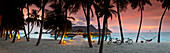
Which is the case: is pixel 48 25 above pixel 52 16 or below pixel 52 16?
below

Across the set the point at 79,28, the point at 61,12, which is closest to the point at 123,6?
the point at 61,12

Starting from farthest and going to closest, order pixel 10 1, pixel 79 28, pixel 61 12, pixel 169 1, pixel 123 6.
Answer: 1. pixel 79 28
2. pixel 61 12
3. pixel 123 6
4. pixel 169 1
5. pixel 10 1

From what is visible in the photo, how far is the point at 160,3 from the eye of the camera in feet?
69.3

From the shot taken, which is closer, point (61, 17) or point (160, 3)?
point (160, 3)

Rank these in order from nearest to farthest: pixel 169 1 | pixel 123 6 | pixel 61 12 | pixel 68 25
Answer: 1. pixel 169 1
2. pixel 123 6
3. pixel 61 12
4. pixel 68 25

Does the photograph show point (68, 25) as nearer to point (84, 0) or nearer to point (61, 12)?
point (61, 12)

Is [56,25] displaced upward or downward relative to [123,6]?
downward

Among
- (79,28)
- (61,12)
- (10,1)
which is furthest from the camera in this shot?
(79,28)

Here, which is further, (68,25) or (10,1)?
(68,25)

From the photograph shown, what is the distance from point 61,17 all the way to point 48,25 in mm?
3646

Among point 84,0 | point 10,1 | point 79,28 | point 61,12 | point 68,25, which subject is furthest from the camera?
point 79,28

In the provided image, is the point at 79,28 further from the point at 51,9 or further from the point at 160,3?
the point at 160,3

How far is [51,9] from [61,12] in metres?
2.24

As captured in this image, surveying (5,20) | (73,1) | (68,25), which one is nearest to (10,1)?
(73,1)
